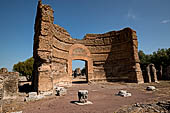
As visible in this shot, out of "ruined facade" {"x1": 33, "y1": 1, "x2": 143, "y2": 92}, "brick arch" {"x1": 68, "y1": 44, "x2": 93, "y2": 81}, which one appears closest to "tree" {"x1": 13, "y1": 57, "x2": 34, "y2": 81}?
"brick arch" {"x1": 68, "y1": 44, "x2": 93, "y2": 81}

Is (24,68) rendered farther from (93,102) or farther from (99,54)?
(93,102)

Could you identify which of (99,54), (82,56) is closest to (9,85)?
(82,56)

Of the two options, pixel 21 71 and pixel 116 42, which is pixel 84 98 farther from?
pixel 21 71

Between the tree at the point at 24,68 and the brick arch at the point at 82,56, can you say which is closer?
the brick arch at the point at 82,56

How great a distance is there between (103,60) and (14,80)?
440 inches

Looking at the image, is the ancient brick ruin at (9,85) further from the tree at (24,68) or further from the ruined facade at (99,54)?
the tree at (24,68)

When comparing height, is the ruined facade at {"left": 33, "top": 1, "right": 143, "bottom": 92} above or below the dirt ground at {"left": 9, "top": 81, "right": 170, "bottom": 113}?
above

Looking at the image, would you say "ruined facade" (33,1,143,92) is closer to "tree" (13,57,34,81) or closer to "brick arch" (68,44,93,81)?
"brick arch" (68,44,93,81)

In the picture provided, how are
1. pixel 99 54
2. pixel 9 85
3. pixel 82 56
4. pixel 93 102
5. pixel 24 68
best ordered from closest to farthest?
1. pixel 93 102
2. pixel 9 85
3. pixel 82 56
4. pixel 99 54
5. pixel 24 68

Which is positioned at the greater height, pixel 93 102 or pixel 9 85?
pixel 9 85

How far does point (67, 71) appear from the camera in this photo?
12047 millimetres

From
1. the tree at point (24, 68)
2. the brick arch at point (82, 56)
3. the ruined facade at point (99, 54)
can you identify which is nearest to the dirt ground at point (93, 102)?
the ruined facade at point (99, 54)

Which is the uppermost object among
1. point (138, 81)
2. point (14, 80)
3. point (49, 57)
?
point (49, 57)

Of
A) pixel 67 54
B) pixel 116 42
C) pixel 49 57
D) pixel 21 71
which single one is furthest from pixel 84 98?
pixel 21 71
